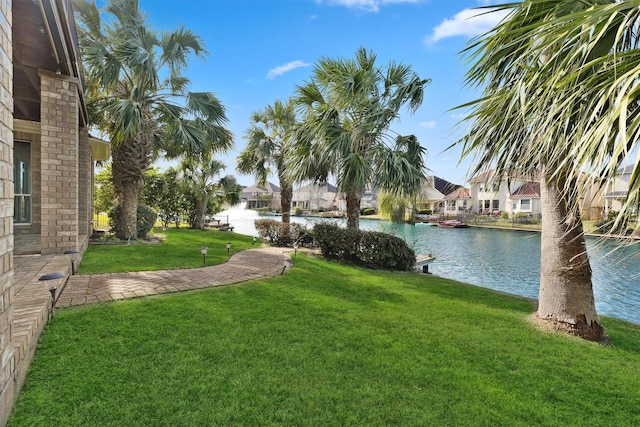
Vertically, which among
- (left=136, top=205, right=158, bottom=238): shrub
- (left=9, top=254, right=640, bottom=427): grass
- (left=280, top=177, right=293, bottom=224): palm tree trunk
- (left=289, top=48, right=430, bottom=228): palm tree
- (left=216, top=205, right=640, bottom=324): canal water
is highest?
(left=289, top=48, right=430, bottom=228): palm tree

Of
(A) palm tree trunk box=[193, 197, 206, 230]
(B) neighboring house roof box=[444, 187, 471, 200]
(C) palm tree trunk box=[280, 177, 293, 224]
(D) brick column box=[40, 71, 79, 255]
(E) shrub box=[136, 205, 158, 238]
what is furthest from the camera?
(B) neighboring house roof box=[444, 187, 471, 200]

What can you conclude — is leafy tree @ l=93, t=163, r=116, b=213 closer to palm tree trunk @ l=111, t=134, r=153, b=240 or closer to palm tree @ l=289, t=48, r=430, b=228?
palm tree trunk @ l=111, t=134, r=153, b=240

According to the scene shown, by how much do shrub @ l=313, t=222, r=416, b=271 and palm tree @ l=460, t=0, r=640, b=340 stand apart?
414 centimetres

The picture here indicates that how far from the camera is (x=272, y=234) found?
1233cm

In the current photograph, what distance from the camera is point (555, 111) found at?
2.29m

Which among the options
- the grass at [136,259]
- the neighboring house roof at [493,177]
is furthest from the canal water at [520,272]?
the grass at [136,259]

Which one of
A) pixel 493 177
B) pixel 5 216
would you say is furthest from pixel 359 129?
pixel 5 216

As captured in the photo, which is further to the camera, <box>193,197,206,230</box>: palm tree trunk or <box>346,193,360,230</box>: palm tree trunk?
<box>193,197,206,230</box>: palm tree trunk

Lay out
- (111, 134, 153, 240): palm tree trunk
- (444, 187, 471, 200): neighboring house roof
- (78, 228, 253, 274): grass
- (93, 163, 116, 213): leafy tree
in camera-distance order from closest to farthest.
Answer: (78, 228, 253, 274): grass
(111, 134, 153, 240): palm tree trunk
(93, 163, 116, 213): leafy tree
(444, 187, 471, 200): neighboring house roof

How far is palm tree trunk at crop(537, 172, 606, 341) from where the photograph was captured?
439 cm

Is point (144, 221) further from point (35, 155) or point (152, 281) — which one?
point (152, 281)

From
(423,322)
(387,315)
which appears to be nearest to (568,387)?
(423,322)

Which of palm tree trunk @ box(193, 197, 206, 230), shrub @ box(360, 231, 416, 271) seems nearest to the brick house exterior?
shrub @ box(360, 231, 416, 271)

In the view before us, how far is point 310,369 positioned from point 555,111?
115 inches
